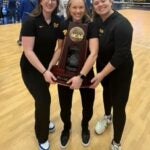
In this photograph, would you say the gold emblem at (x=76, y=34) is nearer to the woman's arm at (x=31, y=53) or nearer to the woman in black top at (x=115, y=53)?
the woman in black top at (x=115, y=53)

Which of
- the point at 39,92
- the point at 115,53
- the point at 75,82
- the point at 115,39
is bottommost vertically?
the point at 39,92

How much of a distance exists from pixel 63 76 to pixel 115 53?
0.46 m

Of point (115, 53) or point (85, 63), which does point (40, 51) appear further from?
point (115, 53)

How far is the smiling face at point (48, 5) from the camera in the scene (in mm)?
1938

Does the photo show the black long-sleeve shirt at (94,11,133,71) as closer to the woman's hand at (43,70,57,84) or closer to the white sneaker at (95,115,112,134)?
the woman's hand at (43,70,57,84)

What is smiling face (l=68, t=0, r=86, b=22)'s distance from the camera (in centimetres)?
192

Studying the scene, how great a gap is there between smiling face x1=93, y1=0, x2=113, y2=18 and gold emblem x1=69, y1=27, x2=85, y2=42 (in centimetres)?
21

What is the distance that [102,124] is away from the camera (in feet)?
9.15

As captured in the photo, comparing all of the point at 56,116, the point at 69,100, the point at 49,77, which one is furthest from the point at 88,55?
the point at 56,116

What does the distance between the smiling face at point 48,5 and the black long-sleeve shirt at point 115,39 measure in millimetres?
363

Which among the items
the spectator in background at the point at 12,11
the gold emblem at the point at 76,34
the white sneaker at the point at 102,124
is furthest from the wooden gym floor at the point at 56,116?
the spectator in background at the point at 12,11

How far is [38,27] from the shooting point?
198 cm

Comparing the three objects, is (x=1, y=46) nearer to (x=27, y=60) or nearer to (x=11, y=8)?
(x=11, y=8)

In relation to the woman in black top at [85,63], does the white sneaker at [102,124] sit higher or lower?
lower
